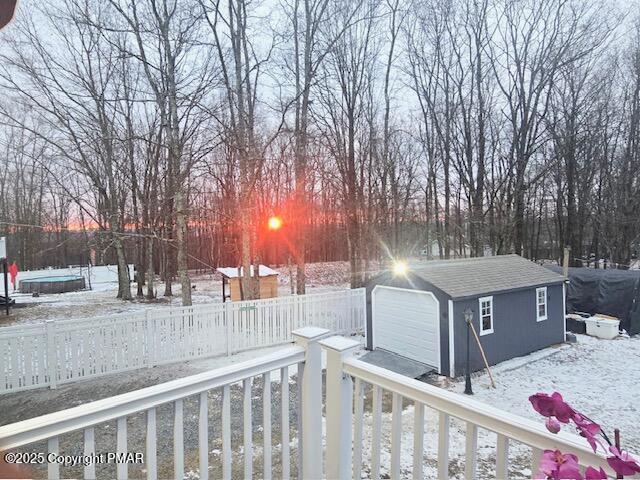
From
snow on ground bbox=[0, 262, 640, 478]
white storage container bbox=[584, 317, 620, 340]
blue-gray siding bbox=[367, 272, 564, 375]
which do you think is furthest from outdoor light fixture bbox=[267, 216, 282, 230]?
white storage container bbox=[584, 317, 620, 340]

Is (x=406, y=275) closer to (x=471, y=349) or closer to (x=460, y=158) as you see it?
(x=471, y=349)

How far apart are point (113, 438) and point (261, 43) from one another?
8619mm

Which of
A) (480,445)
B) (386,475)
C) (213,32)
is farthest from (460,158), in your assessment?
(386,475)

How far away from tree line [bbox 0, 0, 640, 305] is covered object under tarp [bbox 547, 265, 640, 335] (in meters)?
3.80

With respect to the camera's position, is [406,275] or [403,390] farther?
[406,275]

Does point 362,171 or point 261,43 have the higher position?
point 261,43

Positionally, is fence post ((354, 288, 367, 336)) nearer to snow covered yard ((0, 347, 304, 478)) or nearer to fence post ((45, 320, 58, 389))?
snow covered yard ((0, 347, 304, 478))

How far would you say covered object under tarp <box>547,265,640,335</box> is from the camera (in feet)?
29.7

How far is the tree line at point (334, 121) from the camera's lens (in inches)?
335

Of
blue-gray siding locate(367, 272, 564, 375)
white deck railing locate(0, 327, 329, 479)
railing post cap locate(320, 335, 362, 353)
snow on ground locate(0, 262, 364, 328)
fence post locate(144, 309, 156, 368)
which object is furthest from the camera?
snow on ground locate(0, 262, 364, 328)

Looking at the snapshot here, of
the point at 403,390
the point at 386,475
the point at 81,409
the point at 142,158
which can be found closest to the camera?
the point at 81,409

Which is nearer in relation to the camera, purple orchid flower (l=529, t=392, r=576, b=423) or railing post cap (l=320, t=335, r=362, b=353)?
purple orchid flower (l=529, t=392, r=576, b=423)

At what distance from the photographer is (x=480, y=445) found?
4.04 meters

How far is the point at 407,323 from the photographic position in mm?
7160
